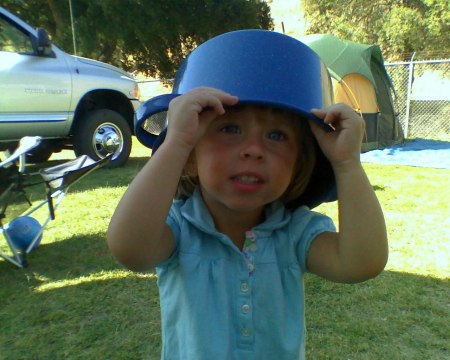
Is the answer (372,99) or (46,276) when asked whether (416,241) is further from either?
(372,99)

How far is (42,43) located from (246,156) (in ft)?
18.9

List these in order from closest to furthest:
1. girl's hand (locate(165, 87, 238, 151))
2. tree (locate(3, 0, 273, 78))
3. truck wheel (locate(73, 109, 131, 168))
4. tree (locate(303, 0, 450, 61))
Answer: girl's hand (locate(165, 87, 238, 151)) < truck wheel (locate(73, 109, 131, 168)) < tree (locate(3, 0, 273, 78)) < tree (locate(303, 0, 450, 61))

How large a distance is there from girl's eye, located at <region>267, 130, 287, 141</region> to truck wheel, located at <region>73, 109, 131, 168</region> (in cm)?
605

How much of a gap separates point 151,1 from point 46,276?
470 inches

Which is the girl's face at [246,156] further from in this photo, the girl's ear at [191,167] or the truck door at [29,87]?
the truck door at [29,87]

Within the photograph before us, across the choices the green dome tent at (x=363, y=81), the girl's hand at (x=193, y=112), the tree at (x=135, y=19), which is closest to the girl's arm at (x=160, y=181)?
Result: the girl's hand at (x=193, y=112)

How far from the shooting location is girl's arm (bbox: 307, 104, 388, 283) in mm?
1194

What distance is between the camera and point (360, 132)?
3.95 ft

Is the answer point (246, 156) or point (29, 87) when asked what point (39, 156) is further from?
point (246, 156)

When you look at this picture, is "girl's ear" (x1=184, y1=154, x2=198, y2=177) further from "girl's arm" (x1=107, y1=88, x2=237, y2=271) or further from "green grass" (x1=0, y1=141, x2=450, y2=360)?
"green grass" (x1=0, y1=141, x2=450, y2=360)

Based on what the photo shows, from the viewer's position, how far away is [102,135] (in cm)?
718

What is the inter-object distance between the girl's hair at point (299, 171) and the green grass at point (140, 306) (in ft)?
4.31

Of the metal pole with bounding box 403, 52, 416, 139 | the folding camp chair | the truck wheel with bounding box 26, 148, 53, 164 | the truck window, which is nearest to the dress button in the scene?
the folding camp chair

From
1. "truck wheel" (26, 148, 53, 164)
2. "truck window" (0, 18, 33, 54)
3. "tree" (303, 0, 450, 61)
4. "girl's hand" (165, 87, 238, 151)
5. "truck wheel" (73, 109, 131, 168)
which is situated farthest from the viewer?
"tree" (303, 0, 450, 61)
